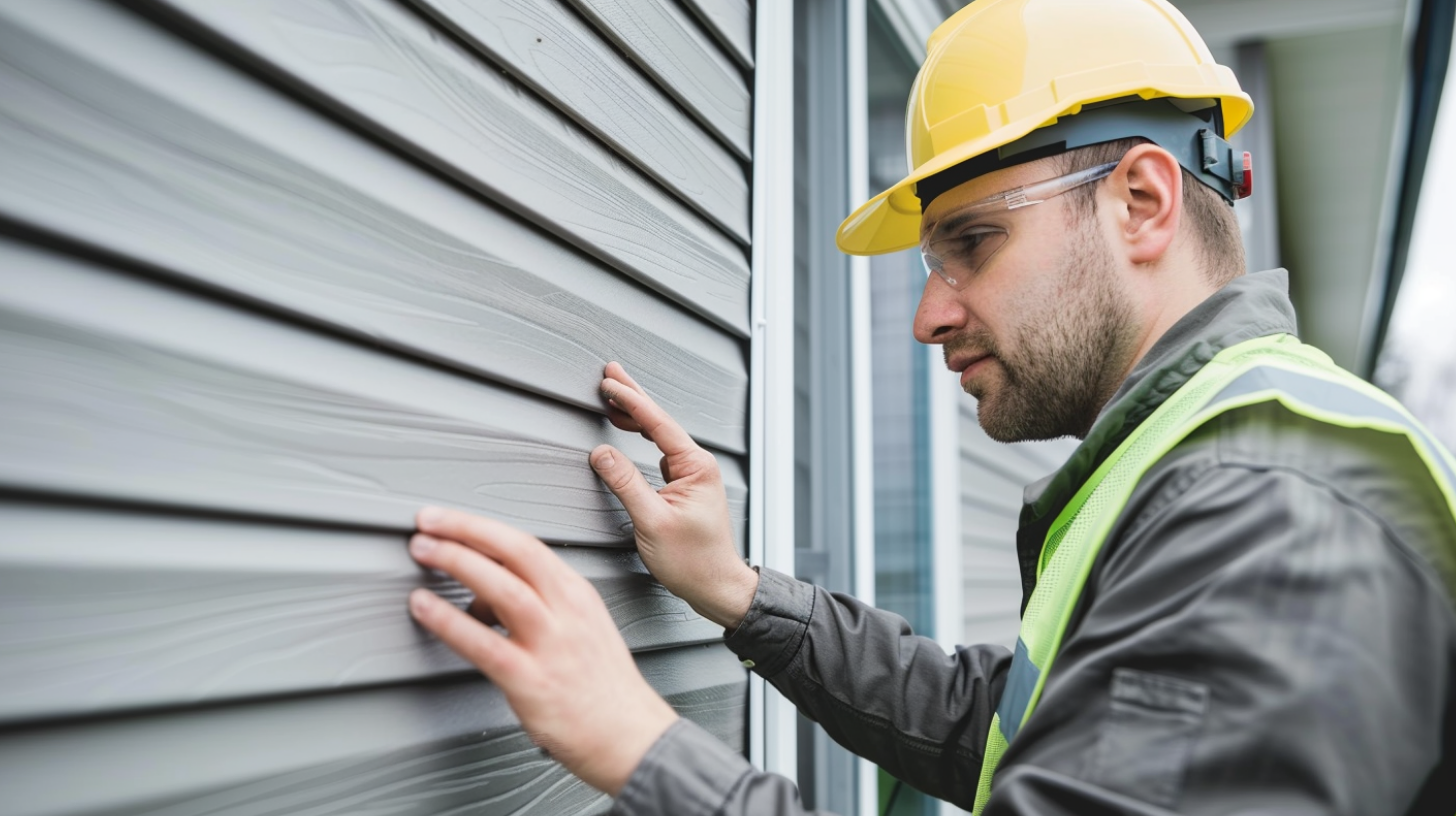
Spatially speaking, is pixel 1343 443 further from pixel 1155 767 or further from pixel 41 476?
pixel 41 476

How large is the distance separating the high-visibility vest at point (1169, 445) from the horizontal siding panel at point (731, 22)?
112cm

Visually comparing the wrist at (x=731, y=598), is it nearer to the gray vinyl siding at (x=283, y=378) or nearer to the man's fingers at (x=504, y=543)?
the gray vinyl siding at (x=283, y=378)

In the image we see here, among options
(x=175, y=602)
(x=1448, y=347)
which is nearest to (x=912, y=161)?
(x=175, y=602)

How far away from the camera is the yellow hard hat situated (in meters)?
1.66

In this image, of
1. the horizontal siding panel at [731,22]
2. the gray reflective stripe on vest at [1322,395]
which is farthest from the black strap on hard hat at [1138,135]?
the gray reflective stripe on vest at [1322,395]

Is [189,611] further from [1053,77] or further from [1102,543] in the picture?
[1053,77]

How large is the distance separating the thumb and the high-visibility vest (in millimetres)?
591

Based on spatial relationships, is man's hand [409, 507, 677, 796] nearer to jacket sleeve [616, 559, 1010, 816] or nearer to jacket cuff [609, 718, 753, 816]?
jacket cuff [609, 718, 753, 816]

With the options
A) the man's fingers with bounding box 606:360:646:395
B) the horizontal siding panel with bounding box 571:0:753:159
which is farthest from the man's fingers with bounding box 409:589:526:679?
the horizontal siding panel with bounding box 571:0:753:159

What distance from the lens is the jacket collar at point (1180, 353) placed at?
4.52 feet

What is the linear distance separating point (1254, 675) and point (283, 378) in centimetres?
98

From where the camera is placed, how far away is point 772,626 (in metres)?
1.70

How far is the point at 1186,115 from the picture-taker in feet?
5.67

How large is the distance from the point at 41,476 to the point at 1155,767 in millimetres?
1013
